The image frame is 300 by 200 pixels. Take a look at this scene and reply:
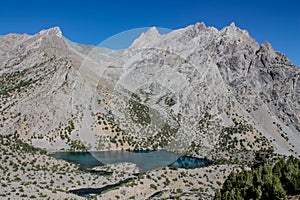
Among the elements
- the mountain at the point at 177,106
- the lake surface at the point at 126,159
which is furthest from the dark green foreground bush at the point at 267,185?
the lake surface at the point at 126,159

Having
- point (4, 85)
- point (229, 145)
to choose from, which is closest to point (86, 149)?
point (229, 145)

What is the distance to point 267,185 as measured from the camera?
1122 inches

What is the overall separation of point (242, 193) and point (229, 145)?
240ft

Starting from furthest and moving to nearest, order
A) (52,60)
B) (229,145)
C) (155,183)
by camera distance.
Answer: (52,60) < (229,145) < (155,183)

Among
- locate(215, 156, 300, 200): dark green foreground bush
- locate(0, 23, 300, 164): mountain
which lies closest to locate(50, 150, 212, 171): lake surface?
locate(0, 23, 300, 164): mountain

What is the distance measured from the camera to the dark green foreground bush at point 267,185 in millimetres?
27672

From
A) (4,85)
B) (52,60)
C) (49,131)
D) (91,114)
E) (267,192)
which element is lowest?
(267,192)

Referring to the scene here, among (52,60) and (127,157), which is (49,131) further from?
(52,60)

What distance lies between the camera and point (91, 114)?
106062 millimetres

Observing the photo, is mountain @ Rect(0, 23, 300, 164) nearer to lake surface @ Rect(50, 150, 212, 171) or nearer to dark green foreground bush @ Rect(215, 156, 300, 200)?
lake surface @ Rect(50, 150, 212, 171)

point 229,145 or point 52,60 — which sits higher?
point 52,60

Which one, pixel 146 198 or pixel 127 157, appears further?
pixel 127 157

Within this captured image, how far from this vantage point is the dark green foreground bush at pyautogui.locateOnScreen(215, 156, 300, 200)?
90.8 ft

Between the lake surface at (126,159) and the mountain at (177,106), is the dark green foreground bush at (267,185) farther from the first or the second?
the lake surface at (126,159)
